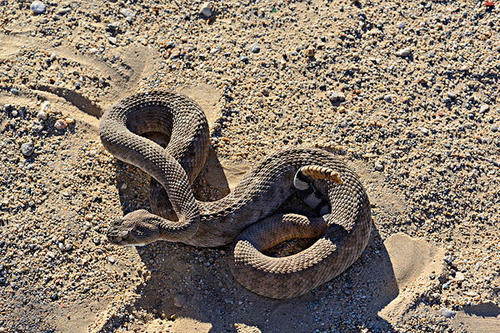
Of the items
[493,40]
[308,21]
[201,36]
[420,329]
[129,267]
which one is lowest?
[129,267]

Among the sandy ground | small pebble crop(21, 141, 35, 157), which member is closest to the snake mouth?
the sandy ground

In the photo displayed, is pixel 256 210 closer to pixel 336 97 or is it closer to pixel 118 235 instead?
pixel 118 235

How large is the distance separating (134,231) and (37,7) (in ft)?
12.5

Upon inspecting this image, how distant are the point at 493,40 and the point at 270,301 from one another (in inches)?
177

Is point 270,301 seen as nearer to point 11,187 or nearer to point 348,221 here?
point 348,221

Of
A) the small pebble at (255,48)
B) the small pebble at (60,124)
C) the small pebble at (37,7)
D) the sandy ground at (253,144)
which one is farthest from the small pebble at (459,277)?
the small pebble at (37,7)

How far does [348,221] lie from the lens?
5516 millimetres

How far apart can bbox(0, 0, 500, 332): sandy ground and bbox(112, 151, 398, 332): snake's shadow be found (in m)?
0.01

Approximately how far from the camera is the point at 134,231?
17.7ft

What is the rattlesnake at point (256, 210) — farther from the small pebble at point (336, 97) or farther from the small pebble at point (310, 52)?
the small pebble at point (310, 52)

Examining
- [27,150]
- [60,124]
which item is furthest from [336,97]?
[27,150]

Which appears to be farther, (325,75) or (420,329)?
(325,75)

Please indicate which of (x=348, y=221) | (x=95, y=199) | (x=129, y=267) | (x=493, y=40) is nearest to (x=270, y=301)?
(x=348, y=221)

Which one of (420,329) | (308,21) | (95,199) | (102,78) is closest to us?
(420,329)
